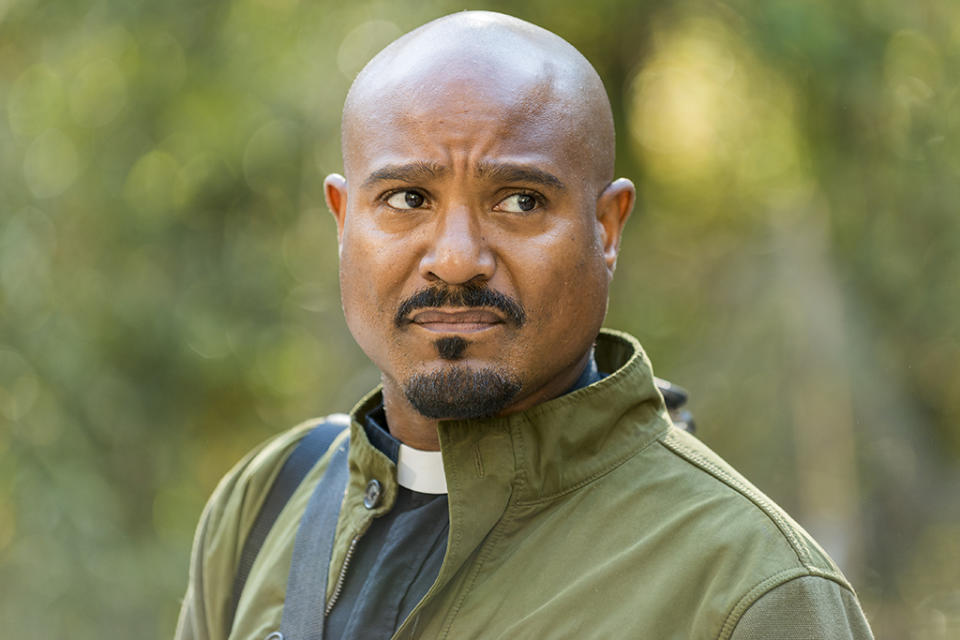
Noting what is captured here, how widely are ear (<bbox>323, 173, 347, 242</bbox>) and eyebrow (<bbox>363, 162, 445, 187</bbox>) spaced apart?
0.28 m

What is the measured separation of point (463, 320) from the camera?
1.77 m

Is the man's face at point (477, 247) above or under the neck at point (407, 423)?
above

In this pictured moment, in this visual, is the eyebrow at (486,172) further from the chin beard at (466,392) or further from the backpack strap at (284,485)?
the backpack strap at (284,485)

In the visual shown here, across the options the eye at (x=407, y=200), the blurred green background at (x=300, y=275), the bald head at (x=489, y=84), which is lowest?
the blurred green background at (x=300, y=275)

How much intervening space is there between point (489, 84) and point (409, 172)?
189mm

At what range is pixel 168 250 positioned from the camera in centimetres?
503

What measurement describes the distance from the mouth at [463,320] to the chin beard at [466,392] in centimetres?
6

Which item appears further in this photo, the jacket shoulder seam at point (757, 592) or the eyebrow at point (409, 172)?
the eyebrow at point (409, 172)

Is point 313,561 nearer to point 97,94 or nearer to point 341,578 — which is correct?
point 341,578

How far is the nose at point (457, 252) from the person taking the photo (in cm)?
171

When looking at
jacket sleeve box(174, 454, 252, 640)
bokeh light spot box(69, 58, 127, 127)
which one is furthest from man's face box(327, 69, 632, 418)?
bokeh light spot box(69, 58, 127, 127)

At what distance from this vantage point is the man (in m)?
1.59

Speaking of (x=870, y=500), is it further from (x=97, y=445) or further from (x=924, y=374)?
(x=97, y=445)

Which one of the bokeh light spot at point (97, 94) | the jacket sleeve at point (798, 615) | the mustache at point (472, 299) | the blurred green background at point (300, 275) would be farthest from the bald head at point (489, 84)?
the bokeh light spot at point (97, 94)
